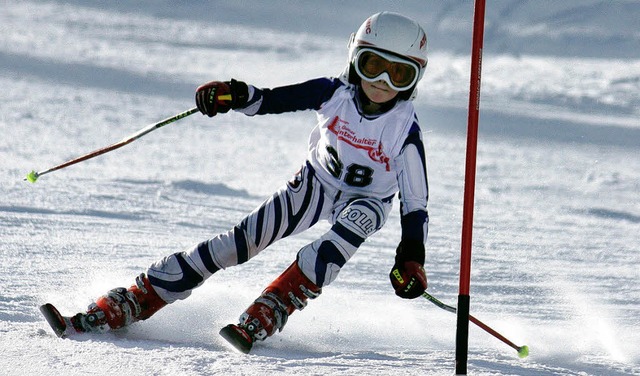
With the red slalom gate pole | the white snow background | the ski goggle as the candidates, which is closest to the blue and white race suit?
the ski goggle

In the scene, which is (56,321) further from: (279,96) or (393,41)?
(393,41)

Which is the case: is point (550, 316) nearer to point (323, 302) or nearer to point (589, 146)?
point (323, 302)

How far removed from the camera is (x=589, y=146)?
11602mm

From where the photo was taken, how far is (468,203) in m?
2.89

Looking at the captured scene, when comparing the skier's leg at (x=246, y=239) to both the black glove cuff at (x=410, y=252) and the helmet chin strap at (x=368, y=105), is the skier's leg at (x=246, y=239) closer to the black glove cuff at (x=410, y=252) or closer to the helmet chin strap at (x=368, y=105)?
the helmet chin strap at (x=368, y=105)

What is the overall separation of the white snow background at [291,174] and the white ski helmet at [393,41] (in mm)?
1004

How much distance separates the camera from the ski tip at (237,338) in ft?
10.8

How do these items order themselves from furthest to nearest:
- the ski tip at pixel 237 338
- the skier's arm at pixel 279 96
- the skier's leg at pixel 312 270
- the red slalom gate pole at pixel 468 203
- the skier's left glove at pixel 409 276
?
1. the skier's arm at pixel 279 96
2. the skier's leg at pixel 312 270
3. the ski tip at pixel 237 338
4. the skier's left glove at pixel 409 276
5. the red slalom gate pole at pixel 468 203

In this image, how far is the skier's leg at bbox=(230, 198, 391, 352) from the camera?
349cm

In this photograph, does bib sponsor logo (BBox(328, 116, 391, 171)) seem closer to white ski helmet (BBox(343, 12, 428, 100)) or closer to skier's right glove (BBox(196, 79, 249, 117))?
white ski helmet (BBox(343, 12, 428, 100))

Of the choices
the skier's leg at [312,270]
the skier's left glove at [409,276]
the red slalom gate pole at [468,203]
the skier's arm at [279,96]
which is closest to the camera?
the red slalom gate pole at [468,203]

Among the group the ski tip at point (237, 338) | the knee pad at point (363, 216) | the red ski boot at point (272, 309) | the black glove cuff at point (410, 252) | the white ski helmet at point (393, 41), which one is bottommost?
the ski tip at point (237, 338)

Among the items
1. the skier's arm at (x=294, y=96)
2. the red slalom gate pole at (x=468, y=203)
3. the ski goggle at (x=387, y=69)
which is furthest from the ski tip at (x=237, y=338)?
the ski goggle at (x=387, y=69)

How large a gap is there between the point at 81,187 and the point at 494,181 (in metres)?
3.78
